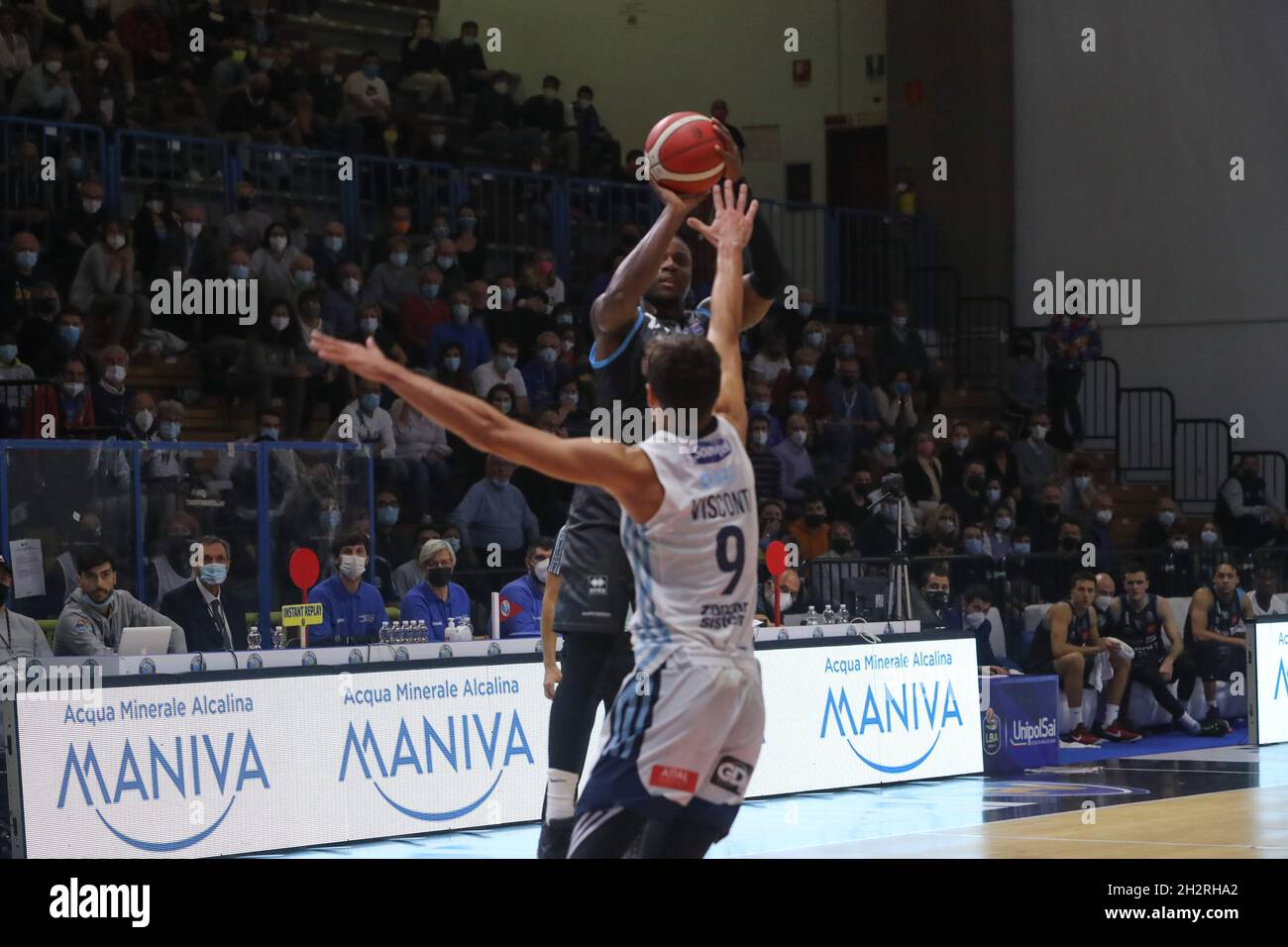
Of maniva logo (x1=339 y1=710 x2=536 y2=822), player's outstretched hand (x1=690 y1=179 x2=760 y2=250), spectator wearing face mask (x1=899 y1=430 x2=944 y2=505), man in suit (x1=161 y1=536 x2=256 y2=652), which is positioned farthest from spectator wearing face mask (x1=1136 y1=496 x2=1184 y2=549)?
player's outstretched hand (x1=690 y1=179 x2=760 y2=250)

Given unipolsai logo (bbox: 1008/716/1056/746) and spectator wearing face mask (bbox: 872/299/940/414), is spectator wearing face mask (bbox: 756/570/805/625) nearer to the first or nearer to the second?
unipolsai logo (bbox: 1008/716/1056/746)

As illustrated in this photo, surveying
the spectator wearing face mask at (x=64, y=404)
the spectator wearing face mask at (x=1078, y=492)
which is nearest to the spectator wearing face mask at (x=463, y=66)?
the spectator wearing face mask at (x=1078, y=492)

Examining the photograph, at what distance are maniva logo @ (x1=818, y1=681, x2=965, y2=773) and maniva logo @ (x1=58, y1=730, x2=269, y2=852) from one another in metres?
4.02

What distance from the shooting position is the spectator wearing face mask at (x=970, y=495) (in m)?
19.3

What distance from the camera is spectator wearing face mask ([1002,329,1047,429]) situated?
2284 centimetres

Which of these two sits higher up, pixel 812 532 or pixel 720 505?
pixel 720 505

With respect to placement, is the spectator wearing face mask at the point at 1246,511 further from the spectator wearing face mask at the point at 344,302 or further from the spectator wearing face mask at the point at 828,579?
the spectator wearing face mask at the point at 344,302

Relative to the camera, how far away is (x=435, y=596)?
12672 millimetres

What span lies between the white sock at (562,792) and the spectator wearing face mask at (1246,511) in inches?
627

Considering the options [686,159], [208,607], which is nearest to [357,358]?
[686,159]

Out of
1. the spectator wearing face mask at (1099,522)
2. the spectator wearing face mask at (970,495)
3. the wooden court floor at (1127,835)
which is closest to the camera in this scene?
the wooden court floor at (1127,835)

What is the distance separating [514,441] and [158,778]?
4.95 meters

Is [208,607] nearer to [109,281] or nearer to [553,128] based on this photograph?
[109,281]
